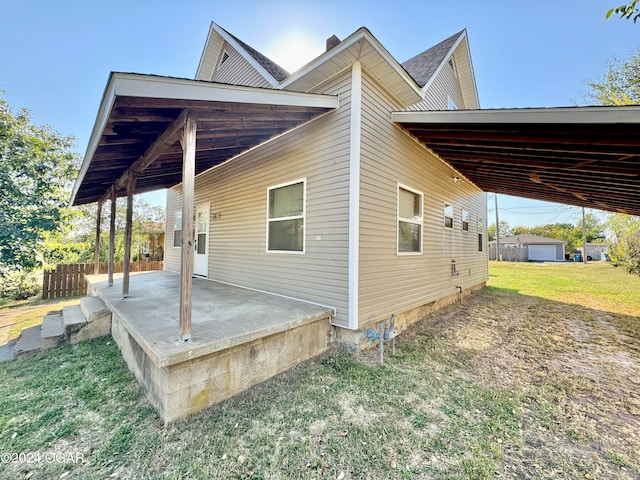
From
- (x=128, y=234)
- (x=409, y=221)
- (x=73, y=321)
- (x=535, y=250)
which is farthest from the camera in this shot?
(x=535, y=250)

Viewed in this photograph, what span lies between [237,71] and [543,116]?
6673 mm

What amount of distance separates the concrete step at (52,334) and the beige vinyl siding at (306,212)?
2960 mm

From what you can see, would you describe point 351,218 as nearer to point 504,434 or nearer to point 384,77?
point 384,77

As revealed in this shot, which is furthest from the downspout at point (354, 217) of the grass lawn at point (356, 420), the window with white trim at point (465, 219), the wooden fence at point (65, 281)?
the wooden fence at point (65, 281)

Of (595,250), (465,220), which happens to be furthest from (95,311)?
(595,250)

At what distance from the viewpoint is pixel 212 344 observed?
249 centimetres

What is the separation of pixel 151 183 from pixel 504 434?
8248mm

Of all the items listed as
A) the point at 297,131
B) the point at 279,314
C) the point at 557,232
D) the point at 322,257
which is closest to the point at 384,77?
the point at 297,131

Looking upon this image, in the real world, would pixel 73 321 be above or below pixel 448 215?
below

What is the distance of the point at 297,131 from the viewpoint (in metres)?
4.56

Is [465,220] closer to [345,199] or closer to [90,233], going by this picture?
[345,199]

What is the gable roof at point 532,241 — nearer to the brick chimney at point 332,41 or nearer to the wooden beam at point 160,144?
the brick chimney at point 332,41

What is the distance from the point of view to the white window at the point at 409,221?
4887 millimetres

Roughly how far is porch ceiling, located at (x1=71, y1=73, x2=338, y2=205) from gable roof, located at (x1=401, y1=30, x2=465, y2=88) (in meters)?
3.84
